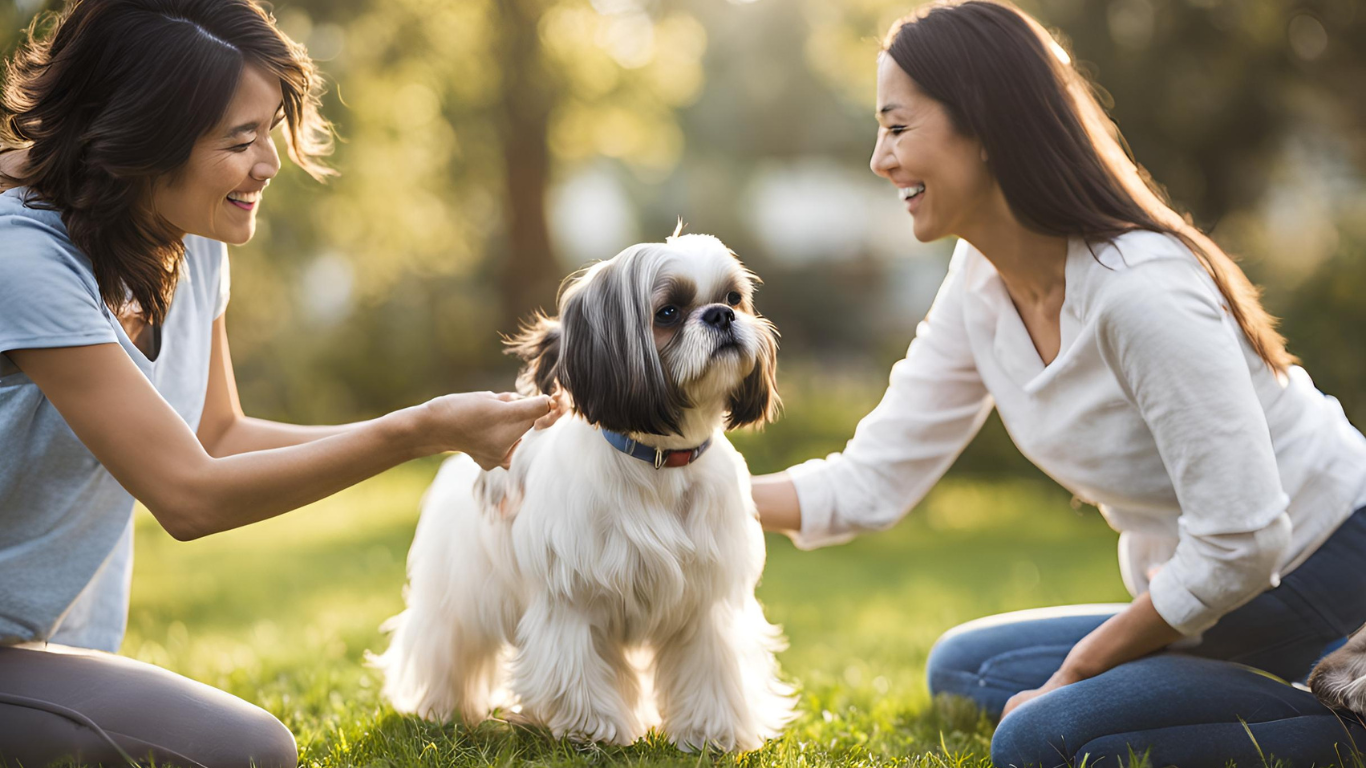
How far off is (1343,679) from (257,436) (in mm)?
2746

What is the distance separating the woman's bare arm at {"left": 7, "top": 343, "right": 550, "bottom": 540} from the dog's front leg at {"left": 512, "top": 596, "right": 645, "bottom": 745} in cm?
53

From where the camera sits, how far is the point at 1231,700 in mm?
2525

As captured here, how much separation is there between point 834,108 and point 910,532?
13.9 metres

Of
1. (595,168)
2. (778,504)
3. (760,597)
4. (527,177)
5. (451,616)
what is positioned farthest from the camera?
(595,168)

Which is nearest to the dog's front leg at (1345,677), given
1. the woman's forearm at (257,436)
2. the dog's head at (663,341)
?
the dog's head at (663,341)

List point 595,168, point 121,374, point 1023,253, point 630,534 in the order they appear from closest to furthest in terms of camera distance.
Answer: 1. point 121,374
2. point 630,534
3. point 1023,253
4. point 595,168

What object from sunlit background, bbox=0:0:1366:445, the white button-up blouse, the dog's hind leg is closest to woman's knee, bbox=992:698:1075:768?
the white button-up blouse

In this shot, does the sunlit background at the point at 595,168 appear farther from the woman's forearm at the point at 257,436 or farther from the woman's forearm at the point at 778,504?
the woman's forearm at the point at 778,504

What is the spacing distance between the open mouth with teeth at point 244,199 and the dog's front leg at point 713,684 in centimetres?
148

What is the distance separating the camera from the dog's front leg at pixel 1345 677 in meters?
2.35

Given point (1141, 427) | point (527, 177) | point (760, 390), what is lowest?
point (527, 177)

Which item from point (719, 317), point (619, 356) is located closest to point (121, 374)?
point (619, 356)

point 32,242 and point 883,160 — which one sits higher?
point 883,160

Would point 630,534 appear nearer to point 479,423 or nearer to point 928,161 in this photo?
point 479,423
